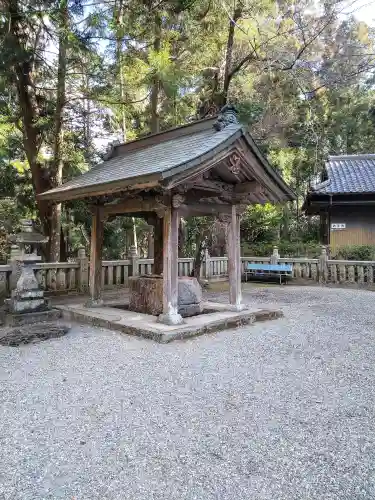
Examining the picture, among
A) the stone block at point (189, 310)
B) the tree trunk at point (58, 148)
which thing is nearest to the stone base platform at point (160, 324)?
the stone block at point (189, 310)

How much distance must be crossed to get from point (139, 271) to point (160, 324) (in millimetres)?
5236

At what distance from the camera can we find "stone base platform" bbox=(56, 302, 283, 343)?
5484mm

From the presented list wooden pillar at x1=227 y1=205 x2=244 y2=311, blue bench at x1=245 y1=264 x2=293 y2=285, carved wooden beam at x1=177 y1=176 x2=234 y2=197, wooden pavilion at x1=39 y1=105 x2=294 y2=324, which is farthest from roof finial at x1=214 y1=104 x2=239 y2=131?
blue bench at x1=245 y1=264 x2=293 y2=285

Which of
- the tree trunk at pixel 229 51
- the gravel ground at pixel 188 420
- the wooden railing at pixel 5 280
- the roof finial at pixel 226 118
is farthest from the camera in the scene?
the tree trunk at pixel 229 51

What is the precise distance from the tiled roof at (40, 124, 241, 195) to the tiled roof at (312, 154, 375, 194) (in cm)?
896

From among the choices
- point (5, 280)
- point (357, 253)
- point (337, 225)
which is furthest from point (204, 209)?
A: point (337, 225)

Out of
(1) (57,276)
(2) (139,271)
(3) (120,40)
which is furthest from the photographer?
(2) (139,271)

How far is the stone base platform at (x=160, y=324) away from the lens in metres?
5.48

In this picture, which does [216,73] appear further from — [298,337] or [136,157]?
[298,337]

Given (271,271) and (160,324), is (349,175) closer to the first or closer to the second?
(271,271)

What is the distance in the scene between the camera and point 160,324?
19.1 feet

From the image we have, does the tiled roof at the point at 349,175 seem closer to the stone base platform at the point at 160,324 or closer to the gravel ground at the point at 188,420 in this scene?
the stone base platform at the point at 160,324

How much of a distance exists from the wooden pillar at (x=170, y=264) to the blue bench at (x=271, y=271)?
7751 mm

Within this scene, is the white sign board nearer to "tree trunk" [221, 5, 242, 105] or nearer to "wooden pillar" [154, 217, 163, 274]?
"tree trunk" [221, 5, 242, 105]
